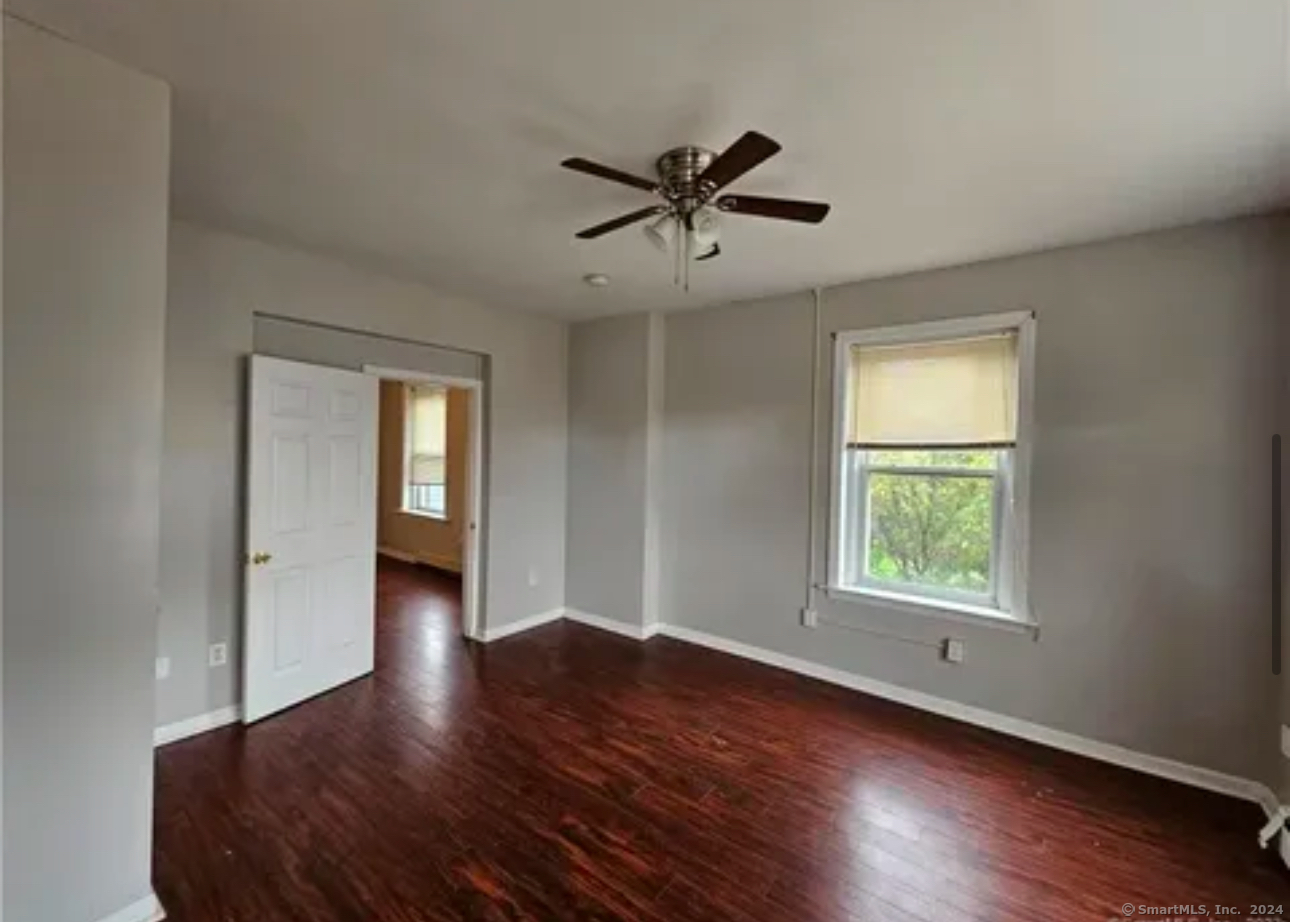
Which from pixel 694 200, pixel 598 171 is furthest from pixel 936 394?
pixel 598 171

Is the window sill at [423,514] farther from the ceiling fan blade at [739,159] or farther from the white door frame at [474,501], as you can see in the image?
the ceiling fan blade at [739,159]

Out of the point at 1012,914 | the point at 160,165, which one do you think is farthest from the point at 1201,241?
the point at 160,165

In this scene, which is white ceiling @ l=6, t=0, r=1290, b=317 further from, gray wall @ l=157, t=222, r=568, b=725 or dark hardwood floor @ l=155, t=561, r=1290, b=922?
dark hardwood floor @ l=155, t=561, r=1290, b=922

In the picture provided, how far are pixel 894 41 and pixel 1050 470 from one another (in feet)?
7.55

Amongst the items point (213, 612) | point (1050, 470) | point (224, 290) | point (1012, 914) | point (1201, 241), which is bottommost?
point (1012, 914)

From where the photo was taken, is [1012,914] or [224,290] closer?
[1012,914]

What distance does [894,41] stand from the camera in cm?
153

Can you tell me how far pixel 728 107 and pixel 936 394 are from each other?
222 centimetres

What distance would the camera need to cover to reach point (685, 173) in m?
2.05

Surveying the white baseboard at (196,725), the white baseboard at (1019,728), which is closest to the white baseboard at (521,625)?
the white baseboard at (1019,728)

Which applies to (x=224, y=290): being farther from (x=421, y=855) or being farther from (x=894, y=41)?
(x=894, y=41)

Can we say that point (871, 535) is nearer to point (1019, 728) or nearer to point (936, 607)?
point (936, 607)

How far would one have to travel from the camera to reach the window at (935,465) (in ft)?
10.3

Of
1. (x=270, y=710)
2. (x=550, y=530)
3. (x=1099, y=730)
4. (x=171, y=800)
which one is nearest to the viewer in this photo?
(x=171, y=800)
